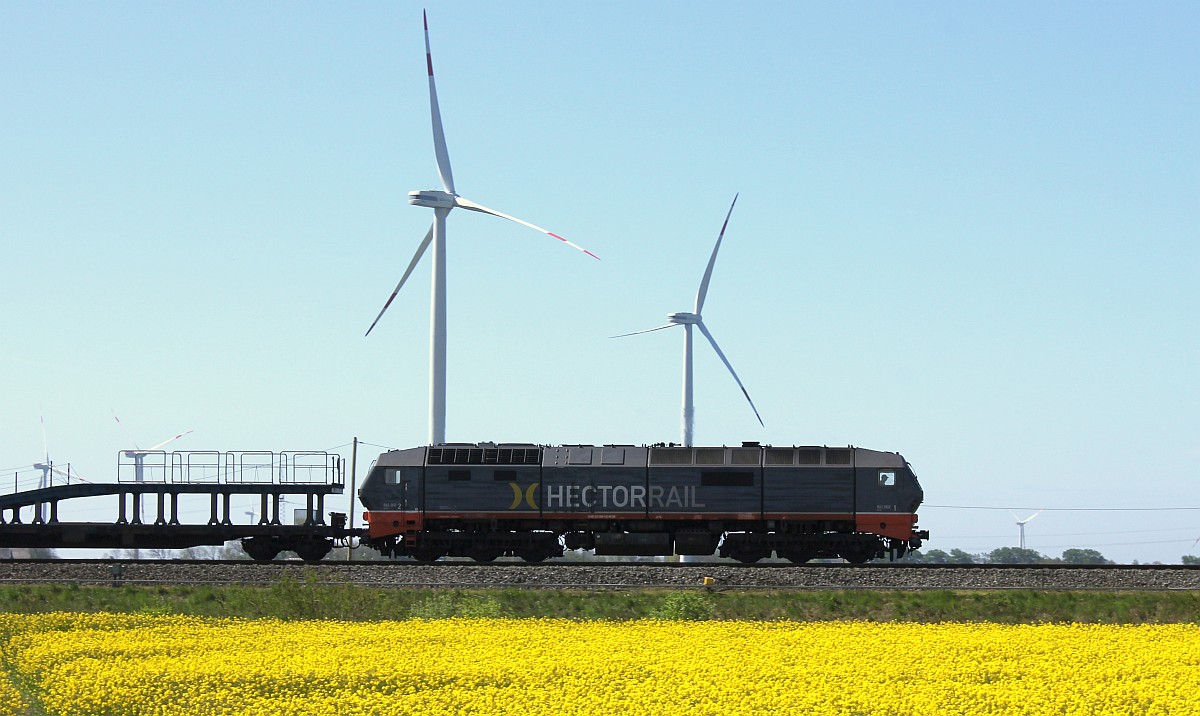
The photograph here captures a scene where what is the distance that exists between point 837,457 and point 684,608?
1699 cm

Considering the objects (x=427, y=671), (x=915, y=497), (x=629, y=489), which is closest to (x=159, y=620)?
(x=427, y=671)

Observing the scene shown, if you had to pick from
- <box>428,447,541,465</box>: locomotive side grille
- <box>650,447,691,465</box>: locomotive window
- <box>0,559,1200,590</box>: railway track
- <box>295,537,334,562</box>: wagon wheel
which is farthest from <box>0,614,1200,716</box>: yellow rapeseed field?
<box>428,447,541,465</box>: locomotive side grille

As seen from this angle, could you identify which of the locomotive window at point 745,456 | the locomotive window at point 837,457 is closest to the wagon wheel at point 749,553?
the locomotive window at point 745,456

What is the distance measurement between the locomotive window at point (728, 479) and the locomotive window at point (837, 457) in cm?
299

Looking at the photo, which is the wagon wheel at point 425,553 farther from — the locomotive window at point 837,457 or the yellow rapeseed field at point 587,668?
the yellow rapeseed field at point 587,668

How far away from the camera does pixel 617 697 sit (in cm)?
1970

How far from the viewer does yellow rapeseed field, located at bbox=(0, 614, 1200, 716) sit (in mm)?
19125

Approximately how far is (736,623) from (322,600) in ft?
34.3

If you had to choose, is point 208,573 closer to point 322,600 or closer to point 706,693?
point 322,600

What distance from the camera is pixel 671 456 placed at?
48.7 metres

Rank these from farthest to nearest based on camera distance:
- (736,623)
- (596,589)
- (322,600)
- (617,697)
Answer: (596,589), (322,600), (736,623), (617,697)

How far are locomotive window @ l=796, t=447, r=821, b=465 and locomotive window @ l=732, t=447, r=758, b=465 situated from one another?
64.6 inches

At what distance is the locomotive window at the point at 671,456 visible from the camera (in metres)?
48.5

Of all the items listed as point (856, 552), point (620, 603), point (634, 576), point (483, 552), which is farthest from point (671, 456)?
point (620, 603)
